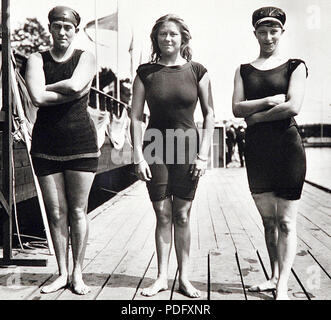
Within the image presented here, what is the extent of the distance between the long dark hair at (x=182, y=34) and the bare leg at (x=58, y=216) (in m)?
0.91

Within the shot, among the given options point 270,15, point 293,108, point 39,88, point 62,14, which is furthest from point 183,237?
point 62,14

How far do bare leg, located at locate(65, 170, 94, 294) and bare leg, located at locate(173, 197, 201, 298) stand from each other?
551 mm

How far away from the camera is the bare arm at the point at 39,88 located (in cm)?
279

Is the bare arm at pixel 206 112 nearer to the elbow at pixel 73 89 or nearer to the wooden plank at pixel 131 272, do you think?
the elbow at pixel 73 89

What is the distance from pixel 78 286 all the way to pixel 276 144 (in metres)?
1.44

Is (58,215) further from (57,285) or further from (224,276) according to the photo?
(224,276)

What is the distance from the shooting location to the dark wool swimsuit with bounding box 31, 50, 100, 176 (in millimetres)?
2869

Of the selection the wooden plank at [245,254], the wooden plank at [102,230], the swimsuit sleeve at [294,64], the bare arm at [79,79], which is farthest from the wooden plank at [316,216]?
the bare arm at [79,79]

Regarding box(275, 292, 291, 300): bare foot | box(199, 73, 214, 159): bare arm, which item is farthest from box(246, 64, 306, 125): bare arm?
box(275, 292, 291, 300): bare foot

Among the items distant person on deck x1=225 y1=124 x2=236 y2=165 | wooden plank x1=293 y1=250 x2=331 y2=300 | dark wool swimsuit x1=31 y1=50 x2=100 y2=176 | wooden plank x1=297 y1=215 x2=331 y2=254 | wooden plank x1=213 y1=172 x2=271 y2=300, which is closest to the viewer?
dark wool swimsuit x1=31 y1=50 x2=100 y2=176

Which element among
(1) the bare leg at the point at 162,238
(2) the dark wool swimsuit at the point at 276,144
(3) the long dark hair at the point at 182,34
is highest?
(3) the long dark hair at the point at 182,34

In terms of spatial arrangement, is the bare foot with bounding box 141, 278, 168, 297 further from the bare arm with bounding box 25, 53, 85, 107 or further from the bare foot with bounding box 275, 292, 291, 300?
the bare arm with bounding box 25, 53, 85, 107

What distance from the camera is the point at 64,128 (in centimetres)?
287
